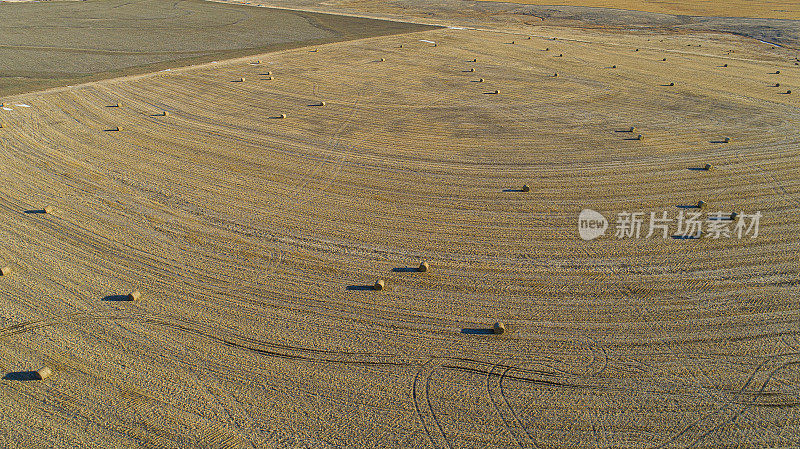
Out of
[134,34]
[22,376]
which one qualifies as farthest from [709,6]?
[22,376]

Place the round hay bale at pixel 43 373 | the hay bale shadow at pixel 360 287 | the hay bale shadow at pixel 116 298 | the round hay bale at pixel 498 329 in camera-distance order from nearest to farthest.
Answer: the round hay bale at pixel 43 373, the round hay bale at pixel 498 329, the hay bale shadow at pixel 116 298, the hay bale shadow at pixel 360 287

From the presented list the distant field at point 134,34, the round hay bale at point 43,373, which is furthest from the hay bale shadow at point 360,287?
the distant field at point 134,34

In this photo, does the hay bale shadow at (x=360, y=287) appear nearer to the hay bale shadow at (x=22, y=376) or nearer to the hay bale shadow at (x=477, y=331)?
the hay bale shadow at (x=477, y=331)

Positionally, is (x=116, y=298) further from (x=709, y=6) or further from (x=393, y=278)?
(x=709, y=6)

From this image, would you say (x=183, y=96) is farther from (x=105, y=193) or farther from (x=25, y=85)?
(x=105, y=193)

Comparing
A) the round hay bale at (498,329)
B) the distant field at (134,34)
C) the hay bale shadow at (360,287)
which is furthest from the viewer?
the distant field at (134,34)

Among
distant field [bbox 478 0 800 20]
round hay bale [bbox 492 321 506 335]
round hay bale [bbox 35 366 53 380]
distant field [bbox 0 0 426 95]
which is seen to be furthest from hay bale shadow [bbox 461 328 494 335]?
distant field [bbox 478 0 800 20]

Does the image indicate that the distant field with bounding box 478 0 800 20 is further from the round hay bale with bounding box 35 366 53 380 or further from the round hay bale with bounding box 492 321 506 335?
the round hay bale with bounding box 35 366 53 380
